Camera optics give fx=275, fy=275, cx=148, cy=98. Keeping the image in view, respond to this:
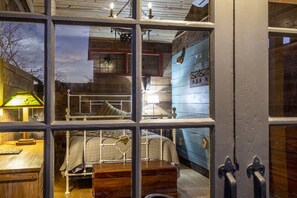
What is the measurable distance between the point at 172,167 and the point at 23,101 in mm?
1857

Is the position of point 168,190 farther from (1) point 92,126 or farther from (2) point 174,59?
(2) point 174,59

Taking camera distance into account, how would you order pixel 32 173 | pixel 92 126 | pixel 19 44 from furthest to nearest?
pixel 19 44 < pixel 32 173 < pixel 92 126

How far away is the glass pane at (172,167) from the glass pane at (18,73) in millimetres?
1254

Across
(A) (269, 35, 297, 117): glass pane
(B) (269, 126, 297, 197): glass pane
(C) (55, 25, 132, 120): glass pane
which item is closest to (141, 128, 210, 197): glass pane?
(B) (269, 126, 297, 197): glass pane

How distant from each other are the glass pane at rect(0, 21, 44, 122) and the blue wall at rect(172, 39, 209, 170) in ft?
7.50

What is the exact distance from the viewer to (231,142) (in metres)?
0.88

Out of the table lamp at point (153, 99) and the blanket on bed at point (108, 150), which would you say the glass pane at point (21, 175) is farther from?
the table lamp at point (153, 99)

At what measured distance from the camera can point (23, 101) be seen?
8.66 feet

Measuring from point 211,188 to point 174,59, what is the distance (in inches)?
209

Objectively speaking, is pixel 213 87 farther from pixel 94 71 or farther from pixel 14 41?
pixel 94 71

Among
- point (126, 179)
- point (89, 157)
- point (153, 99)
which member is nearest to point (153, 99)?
point (153, 99)

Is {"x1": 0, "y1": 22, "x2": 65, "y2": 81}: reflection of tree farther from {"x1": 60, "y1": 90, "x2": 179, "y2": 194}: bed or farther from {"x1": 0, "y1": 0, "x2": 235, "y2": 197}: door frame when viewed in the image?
{"x1": 0, "y1": 0, "x2": 235, "y2": 197}: door frame

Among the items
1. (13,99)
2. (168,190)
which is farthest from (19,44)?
(168,190)

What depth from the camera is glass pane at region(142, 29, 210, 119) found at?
15.6 feet
